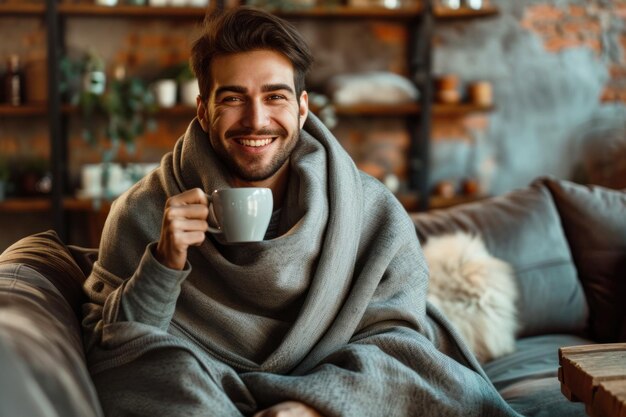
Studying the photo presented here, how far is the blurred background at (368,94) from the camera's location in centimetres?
456

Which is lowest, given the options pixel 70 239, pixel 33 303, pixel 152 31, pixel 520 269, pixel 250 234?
pixel 70 239

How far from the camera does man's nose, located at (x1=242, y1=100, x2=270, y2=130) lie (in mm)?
1762

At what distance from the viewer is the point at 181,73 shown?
4.63m

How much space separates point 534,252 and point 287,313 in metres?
1.05

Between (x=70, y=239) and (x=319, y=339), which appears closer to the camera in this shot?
(x=319, y=339)

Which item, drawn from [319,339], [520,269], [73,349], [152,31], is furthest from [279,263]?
[152,31]

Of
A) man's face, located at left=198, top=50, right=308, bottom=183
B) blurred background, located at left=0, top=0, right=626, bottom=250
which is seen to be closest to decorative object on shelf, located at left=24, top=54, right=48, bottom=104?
blurred background, located at left=0, top=0, right=626, bottom=250

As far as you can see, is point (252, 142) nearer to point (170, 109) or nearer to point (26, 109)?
point (170, 109)

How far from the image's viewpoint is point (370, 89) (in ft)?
15.5

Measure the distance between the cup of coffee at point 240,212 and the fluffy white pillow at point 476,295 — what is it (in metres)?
0.93

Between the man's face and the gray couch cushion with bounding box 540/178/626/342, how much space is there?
1.18 metres

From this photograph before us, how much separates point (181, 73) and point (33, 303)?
3266mm

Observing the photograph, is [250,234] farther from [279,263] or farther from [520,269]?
[520,269]

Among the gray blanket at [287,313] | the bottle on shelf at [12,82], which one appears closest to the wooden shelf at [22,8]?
the bottle on shelf at [12,82]
